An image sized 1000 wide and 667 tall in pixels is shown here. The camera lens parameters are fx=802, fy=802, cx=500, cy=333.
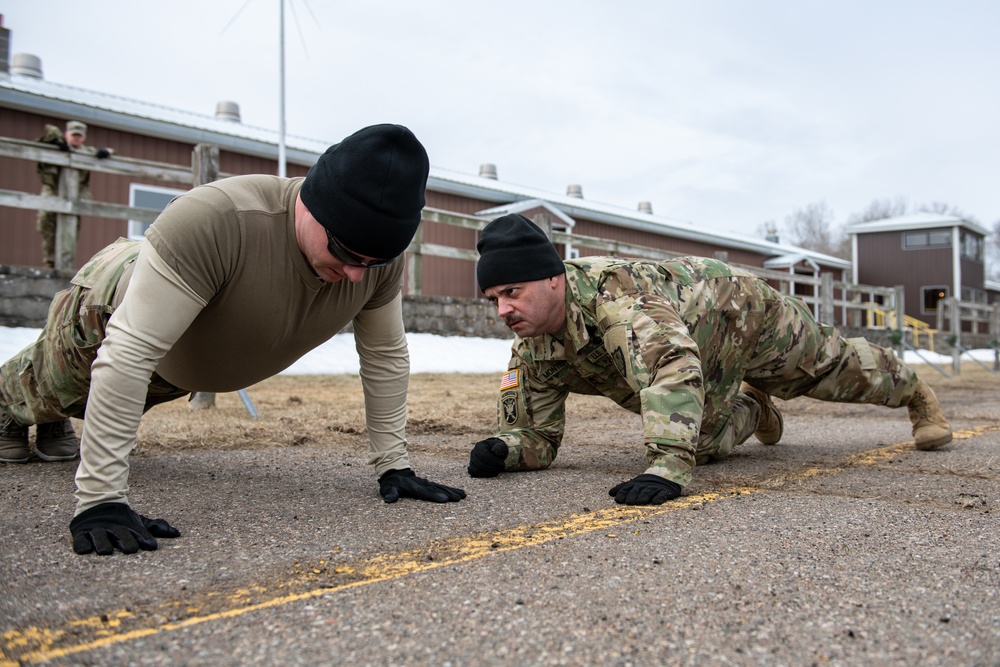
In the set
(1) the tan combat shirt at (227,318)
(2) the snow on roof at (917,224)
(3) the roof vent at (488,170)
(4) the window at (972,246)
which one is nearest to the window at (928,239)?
(2) the snow on roof at (917,224)

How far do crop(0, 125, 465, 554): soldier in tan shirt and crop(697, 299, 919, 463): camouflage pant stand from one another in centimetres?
168

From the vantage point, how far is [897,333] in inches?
512

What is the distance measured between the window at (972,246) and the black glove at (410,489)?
31800 mm

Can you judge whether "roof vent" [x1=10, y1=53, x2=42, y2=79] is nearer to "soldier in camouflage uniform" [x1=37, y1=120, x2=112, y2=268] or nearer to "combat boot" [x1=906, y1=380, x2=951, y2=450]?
"soldier in camouflage uniform" [x1=37, y1=120, x2=112, y2=268]

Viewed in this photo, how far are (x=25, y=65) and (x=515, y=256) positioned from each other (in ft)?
44.2

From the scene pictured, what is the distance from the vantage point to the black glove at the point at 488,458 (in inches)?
127

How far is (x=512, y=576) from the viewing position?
1.85 meters

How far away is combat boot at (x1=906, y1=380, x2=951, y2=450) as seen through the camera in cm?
409

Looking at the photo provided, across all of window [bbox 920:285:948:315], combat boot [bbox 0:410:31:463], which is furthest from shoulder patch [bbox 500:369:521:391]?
window [bbox 920:285:948:315]

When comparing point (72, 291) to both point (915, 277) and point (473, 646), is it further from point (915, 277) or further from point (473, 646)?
point (915, 277)

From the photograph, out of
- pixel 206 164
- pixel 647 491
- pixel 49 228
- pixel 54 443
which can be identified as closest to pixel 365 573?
pixel 647 491

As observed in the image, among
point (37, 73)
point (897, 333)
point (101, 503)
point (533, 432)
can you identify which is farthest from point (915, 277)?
point (101, 503)

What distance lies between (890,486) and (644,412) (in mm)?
1118

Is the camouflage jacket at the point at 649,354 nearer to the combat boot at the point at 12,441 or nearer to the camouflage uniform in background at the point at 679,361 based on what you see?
the camouflage uniform in background at the point at 679,361
